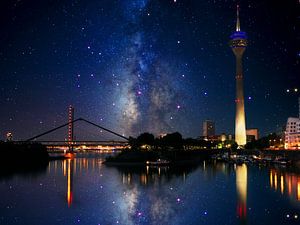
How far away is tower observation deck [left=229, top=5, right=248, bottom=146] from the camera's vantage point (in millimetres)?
109312

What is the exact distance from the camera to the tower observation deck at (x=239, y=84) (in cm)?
10931

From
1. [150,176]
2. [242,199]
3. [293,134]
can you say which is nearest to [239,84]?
[293,134]

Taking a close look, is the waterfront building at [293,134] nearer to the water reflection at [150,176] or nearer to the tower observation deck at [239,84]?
the tower observation deck at [239,84]

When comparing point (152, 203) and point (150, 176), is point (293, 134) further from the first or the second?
point (152, 203)

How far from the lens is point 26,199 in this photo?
1997cm

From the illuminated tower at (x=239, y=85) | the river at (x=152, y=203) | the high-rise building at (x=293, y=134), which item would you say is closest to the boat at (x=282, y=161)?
the river at (x=152, y=203)

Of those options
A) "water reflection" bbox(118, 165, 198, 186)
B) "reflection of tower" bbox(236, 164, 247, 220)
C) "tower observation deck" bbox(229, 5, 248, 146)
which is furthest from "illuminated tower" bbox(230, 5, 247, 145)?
"reflection of tower" bbox(236, 164, 247, 220)

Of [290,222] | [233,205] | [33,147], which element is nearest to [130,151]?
[33,147]

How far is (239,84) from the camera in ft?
363

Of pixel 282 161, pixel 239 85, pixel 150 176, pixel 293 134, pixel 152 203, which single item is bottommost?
pixel 150 176

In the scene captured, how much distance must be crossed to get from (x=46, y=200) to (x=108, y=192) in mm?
3869

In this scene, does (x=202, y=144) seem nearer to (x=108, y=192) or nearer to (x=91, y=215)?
(x=108, y=192)

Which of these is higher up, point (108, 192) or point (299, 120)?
point (299, 120)

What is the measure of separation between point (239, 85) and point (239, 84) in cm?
27
